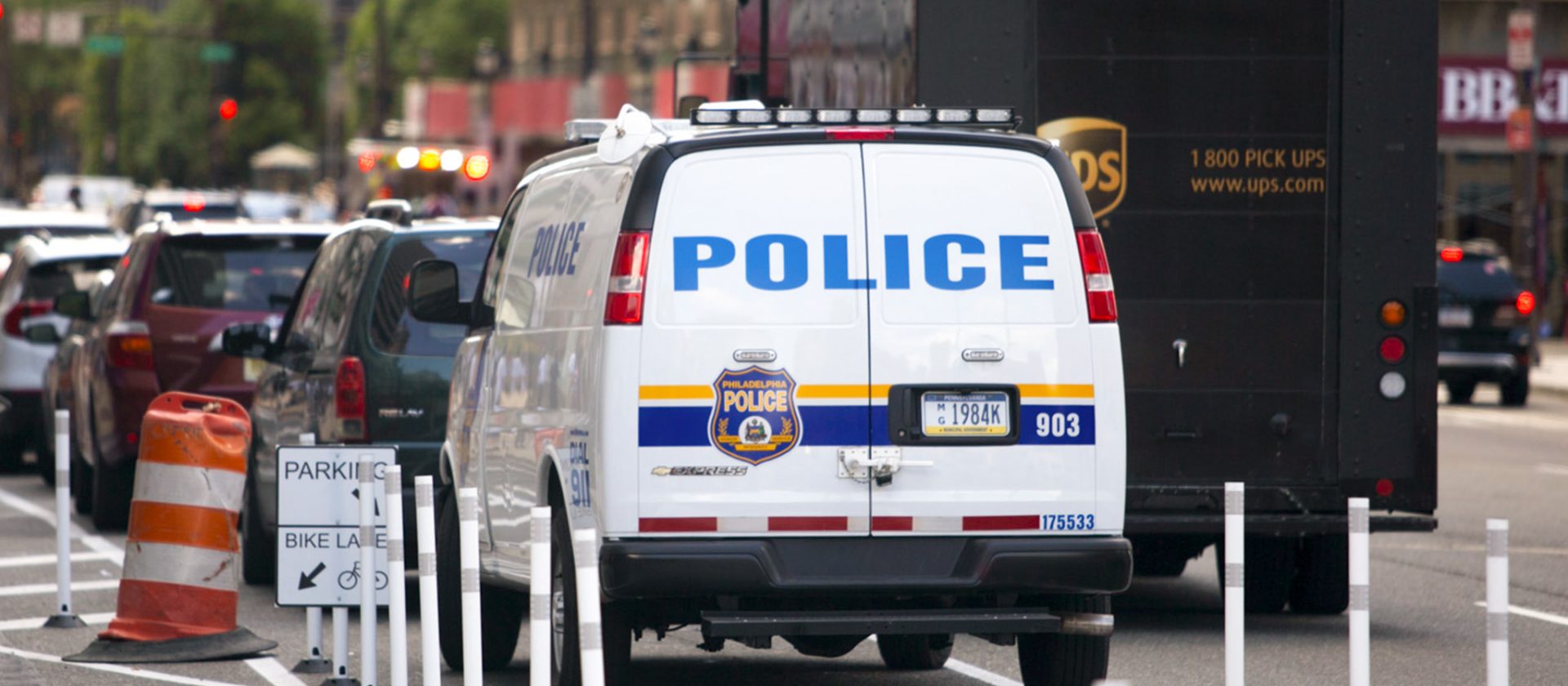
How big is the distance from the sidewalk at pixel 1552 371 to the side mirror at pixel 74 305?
729 inches

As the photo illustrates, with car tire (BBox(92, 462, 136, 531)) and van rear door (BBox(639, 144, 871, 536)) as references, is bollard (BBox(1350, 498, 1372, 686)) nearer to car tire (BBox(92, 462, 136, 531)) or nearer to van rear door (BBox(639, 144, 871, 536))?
van rear door (BBox(639, 144, 871, 536))

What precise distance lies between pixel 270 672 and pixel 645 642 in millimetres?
1684

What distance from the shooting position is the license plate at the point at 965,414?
8.20 m

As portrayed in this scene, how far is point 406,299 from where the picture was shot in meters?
11.6

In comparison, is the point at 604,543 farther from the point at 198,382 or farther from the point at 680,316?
the point at 198,382

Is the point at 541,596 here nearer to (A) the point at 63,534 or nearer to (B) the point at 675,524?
(B) the point at 675,524

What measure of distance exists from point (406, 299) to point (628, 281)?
3.78 metres

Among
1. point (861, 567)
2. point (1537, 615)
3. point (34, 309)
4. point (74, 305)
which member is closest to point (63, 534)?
point (861, 567)

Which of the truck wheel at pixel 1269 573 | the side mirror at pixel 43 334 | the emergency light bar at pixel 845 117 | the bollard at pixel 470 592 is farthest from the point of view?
the side mirror at pixel 43 334

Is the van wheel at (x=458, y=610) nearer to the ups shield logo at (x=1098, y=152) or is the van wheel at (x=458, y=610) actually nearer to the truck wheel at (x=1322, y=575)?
the ups shield logo at (x=1098, y=152)

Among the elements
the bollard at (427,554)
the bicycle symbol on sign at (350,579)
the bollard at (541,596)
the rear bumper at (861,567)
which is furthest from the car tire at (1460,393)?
the bollard at (541,596)

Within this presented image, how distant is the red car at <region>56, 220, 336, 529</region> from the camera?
1484cm

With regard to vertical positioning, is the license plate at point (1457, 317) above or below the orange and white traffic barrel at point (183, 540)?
above

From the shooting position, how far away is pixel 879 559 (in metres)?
8.17
